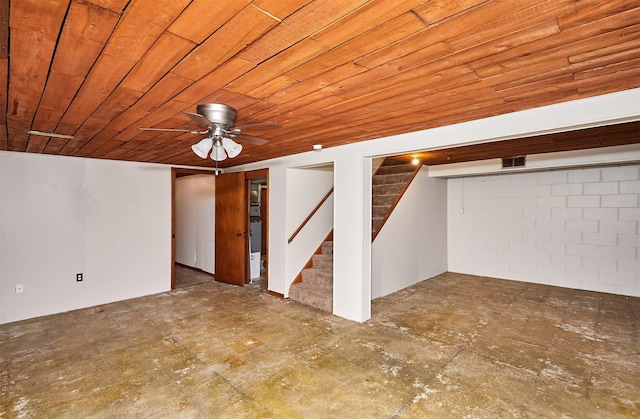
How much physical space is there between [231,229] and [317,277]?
1830mm

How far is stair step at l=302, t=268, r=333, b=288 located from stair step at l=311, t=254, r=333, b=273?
0.07m

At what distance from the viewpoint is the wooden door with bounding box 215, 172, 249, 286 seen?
5.40 meters

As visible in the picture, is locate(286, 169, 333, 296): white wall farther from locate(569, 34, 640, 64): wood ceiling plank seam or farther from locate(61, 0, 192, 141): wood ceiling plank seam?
locate(569, 34, 640, 64): wood ceiling plank seam

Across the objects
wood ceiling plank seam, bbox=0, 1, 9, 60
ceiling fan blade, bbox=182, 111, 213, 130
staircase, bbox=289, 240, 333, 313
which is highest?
wood ceiling plank seam, bbox=0, 1, 9, 60

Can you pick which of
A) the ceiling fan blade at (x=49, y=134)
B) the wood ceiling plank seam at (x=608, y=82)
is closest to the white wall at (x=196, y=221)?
the ceiling fan blade at (x=49, y=134)

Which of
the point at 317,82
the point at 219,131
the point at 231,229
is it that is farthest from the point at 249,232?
the point at 317,82

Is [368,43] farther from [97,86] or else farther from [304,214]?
[304,214]

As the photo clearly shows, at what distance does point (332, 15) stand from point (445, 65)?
768 millimetres

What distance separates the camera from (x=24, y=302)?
4039 mm

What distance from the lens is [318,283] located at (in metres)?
4.78

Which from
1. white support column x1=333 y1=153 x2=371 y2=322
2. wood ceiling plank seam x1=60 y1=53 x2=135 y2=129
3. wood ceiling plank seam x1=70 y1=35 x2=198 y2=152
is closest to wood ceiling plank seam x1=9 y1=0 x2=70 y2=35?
wood ceiling plank seam x1=60 y1=53 x2=135 y2=129

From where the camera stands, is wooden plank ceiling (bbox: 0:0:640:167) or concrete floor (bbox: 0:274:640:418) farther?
concrete floor (bbox: 0:274:640:418)

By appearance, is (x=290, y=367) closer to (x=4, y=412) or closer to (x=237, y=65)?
(x=4, y=412)

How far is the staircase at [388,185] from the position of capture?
5.41 metres
